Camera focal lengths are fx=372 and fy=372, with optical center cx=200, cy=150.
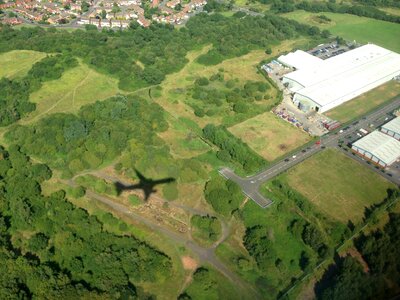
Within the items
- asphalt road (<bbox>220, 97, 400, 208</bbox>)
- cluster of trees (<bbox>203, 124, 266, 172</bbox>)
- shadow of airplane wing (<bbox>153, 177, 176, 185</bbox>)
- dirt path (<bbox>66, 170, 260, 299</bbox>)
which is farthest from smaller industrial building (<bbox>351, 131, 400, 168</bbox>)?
shadow of airplane wing (<bbox>153, 177, 176, 185</bbox>)

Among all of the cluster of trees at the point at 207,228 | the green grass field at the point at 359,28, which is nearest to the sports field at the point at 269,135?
the cluster of trees at the point at 207,228

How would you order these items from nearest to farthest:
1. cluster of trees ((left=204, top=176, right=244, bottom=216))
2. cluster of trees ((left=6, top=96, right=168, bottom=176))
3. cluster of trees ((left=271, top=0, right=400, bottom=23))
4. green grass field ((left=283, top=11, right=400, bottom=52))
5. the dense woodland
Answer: the dense woodland, cluster of trees ((left=204, top=176, right=244, bottom=216)), cluster of trees ((left=6, top=96, right=168, bottom=176)), green grass field ((left=283, top=11, right=400, bottom=52)), cluster of trees ((left=271, top=0, right=400, bottom=23))

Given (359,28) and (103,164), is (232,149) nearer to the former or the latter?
(103,164)

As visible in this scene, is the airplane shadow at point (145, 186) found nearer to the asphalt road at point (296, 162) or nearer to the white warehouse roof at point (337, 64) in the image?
the asphalt road at point (296, 162)

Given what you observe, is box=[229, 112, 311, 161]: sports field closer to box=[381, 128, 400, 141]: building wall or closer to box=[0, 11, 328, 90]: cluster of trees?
box=[381, 128, 400, 141]: building wall

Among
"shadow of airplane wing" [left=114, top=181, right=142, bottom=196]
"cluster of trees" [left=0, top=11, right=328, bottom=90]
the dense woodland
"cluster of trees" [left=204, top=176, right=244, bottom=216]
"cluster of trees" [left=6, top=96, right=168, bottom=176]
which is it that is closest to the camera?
the dense woodland

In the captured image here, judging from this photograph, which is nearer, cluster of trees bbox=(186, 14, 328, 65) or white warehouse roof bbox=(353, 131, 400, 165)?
white warehouse roof bbox=(353, 131, 400, 165)

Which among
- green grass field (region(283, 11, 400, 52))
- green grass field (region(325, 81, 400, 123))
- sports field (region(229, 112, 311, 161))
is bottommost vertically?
sports field (region(229, 112, 311, 161))
